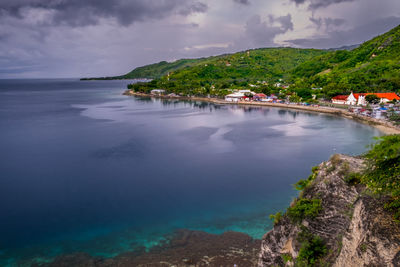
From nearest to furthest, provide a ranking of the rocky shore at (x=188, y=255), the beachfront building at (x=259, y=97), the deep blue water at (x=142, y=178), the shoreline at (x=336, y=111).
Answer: the rocky shore at (x=188, y=255), the deep blue water at (x=142, y=178), the shoreline at (x=336, y=111), the beachfront building at (x=259, y=97)

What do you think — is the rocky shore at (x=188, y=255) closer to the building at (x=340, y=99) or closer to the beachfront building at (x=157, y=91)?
the building at (x=340, y=99)

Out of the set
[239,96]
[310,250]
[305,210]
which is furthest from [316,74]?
[310,250]

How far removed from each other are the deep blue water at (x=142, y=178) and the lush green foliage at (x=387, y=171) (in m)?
8.78

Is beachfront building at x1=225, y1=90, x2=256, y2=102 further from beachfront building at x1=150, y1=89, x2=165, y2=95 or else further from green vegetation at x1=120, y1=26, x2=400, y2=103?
beachfront building at x1=150, y1=89, x2=165, y2=95

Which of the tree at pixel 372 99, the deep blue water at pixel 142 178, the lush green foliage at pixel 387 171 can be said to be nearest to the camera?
the lush green foliage at pixel 387 171

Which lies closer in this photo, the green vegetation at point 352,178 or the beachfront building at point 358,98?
the green vegetation at point 352,178

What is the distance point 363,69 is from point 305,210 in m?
80.1

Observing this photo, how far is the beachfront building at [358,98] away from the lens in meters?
50.2

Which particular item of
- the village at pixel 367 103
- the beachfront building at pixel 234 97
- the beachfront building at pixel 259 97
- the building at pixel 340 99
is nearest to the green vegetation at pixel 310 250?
the village at pixel 367 103

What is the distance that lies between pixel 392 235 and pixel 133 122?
42.5 meters

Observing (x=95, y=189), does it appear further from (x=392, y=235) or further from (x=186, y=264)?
(x=392, y=235)

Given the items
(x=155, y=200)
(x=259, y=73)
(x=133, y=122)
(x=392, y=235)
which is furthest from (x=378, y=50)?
(x=392, y=235)

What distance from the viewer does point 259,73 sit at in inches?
5098

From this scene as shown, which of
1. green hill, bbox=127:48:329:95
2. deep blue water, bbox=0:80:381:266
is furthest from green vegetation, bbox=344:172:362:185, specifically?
green hill, bbox=127:48:329:95
